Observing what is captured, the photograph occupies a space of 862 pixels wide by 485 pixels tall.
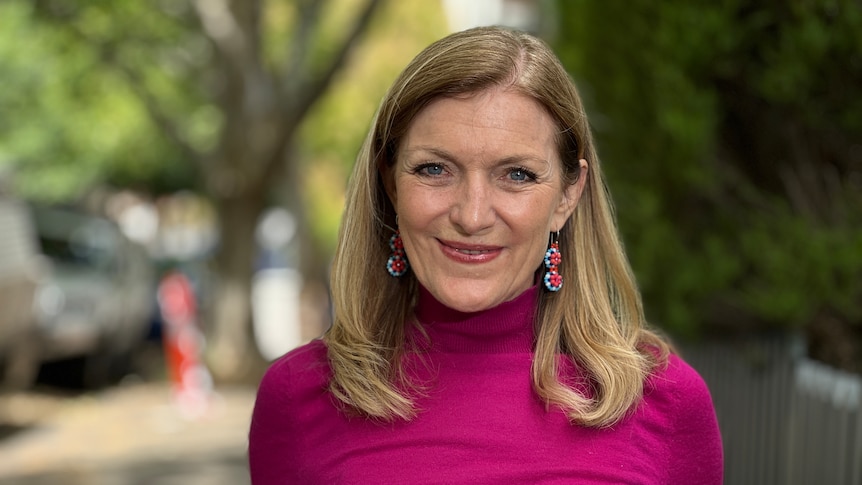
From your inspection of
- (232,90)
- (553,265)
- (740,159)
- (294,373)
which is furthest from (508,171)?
(232,90)

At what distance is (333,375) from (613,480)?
0.58 meters

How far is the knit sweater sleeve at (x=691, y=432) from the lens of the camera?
262 centimetres

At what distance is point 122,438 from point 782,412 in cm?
815

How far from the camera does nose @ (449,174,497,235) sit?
2492mm

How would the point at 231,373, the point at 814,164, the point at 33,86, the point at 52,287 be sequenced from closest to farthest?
the point at 814,164, the point at 52,287, the point at 231,373, the point at 33,86

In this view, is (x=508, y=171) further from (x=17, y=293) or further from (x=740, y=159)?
(x=17, y=293)

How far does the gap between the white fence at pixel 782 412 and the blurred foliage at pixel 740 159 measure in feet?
0.47

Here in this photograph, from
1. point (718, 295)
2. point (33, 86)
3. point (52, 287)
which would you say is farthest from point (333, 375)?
point (33, 86)

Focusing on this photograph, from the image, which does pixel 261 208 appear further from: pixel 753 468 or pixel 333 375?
pixel 333 375

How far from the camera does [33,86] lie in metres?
25.9

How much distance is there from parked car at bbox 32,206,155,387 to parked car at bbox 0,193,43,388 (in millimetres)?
1245

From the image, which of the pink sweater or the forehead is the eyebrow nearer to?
the forehead

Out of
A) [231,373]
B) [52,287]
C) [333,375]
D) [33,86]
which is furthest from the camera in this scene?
[33,86]

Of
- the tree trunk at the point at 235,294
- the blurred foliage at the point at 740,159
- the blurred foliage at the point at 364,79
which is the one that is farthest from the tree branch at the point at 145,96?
the blurred foliage at the point at 740,159
